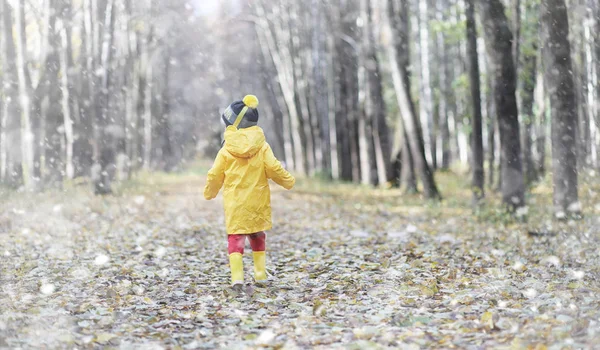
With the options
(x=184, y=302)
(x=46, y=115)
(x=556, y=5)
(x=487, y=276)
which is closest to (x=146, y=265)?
(x=184, y=302)

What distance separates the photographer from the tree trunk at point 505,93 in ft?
41.2

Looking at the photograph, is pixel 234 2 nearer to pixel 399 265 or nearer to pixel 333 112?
pixel 333 112

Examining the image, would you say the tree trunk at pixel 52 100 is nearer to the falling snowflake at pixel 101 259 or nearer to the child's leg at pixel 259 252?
the falling snowflake at pixel 101 259

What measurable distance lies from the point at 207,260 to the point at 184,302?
104 inches

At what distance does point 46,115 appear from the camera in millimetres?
21969

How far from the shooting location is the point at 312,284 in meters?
7.45

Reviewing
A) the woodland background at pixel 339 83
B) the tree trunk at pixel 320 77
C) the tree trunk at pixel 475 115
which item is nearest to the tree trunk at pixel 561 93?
the woodland background at pixel 339 83

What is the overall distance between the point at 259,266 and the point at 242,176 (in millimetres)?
1060

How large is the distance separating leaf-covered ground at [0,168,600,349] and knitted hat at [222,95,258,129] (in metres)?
1.72

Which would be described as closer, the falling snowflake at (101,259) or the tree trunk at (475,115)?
the falling snowflake at (101,259)

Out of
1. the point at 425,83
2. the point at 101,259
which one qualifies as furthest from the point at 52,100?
the point at 425,83

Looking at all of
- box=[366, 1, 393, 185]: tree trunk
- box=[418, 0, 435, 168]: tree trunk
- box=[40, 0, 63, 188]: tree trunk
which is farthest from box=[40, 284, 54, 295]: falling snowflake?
box=[418, 0, 435, 168]: tree trunk

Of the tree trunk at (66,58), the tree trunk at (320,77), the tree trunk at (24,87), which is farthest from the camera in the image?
the tree trunk at (320,77)

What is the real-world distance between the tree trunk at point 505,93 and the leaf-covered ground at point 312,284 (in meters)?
0.78
